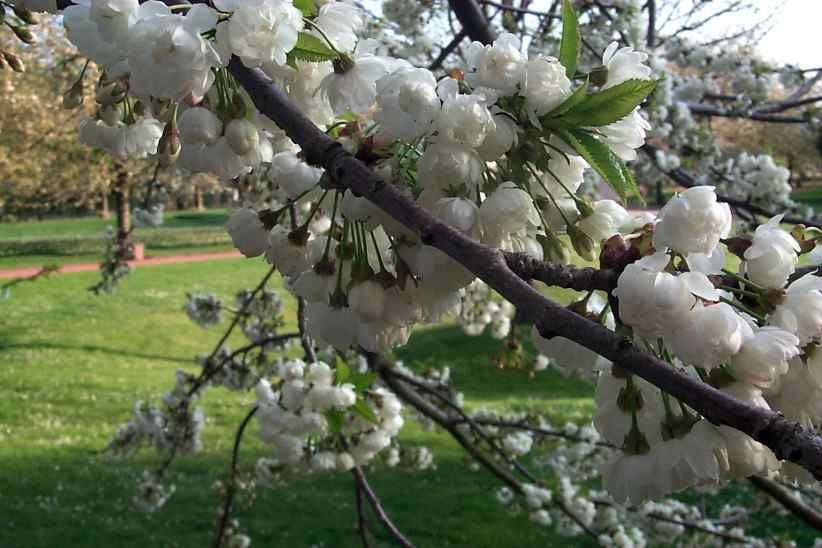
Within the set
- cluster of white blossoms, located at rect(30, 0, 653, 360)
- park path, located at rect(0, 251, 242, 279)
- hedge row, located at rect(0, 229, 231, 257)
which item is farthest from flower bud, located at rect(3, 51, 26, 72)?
hedge row, located at rect(0, 229, 231, 257)

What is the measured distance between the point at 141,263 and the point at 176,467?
16588mm

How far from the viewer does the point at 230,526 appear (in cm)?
460

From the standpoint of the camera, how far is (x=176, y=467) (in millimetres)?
7910

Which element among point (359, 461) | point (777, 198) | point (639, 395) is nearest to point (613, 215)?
point (639, 395)

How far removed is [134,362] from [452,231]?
42.1 ft

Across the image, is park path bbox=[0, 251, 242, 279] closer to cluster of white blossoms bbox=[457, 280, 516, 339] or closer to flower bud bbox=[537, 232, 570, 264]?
cluster of white blossoms bbox=[457, 280, 516, 339]

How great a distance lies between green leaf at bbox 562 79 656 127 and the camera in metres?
1.01

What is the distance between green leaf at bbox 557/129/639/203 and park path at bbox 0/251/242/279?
18659 millimetres

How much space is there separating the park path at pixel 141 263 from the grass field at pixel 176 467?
4.51 meters

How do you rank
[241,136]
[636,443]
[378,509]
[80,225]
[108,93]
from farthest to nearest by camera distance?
1. [80,225]
2. [378,509]
3. [108,93]
4. [241,136]
5. [636,443]

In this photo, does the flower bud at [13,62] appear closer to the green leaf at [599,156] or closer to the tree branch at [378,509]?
the green leaf at [599,156]

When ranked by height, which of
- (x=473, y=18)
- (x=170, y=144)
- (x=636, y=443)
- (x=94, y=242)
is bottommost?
(x=94, y=242)

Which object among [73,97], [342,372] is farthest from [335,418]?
[73,97]

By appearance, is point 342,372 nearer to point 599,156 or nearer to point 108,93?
point 108,93
